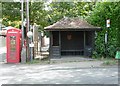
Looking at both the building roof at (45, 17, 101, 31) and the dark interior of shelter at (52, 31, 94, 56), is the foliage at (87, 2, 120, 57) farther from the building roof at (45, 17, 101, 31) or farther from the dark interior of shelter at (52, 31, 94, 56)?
the dark interior of shelter at (52, 31, 94, 56)

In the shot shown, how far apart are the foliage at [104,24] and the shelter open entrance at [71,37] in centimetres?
62

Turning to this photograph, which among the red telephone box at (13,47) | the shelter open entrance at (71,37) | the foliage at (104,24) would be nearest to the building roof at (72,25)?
the shelter open entrance at (71,37)

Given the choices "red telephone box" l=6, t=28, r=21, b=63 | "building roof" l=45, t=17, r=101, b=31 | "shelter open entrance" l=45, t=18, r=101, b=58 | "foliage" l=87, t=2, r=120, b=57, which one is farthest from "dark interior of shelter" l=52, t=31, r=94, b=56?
"red telephone box" l=6, t=28, r=21, b=63

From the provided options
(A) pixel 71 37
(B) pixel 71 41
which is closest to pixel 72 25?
(A) pixel 71 37

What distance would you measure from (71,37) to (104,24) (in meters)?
3.04

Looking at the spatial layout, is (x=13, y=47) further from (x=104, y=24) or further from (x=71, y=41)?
(x=104, y=24)

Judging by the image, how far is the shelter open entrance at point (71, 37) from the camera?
2141 cm

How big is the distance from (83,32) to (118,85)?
13.7 meters

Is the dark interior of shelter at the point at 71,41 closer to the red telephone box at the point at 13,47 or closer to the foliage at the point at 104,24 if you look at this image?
the foliage at the point at 104,24

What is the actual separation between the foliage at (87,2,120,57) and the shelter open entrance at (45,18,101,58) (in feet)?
2.03

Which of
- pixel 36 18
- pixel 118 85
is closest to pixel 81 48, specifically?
pixel 36 18

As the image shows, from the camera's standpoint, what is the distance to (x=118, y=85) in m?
10.1

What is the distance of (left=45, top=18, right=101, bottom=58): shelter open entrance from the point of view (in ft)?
70.2

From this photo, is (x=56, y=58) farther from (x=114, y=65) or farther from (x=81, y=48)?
(x=114, y=65)
